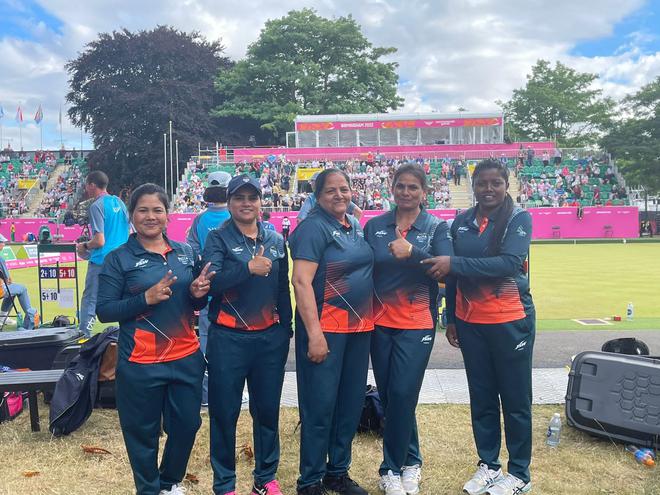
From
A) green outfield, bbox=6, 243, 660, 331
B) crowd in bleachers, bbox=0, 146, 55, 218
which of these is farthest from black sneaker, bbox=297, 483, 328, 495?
crowd in bleachers, bbox=0, 146, 55, 218

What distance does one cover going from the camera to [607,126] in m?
37.8

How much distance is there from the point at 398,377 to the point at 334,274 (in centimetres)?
74

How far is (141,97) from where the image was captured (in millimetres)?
42875

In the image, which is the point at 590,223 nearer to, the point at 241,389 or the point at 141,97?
the point at 241,389

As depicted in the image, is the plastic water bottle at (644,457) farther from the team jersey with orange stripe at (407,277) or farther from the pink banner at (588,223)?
the pink banner at (588,223)

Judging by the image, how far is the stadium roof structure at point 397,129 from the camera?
39.4 metres

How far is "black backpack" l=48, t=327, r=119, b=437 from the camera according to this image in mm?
4379

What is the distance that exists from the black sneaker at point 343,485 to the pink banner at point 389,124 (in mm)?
37266

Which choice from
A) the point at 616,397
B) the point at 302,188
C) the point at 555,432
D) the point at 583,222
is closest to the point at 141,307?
the point at 555,432

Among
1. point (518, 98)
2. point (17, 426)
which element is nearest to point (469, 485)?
point (17, 426)

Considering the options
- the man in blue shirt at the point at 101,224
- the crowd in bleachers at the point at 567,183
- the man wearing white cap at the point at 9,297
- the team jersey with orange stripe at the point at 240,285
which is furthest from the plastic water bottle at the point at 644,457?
the crowd in bleachers at the point at 567,183

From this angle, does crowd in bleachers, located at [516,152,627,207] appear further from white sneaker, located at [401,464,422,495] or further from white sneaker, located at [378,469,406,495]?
white sneaker, located at [378,469,406,495]

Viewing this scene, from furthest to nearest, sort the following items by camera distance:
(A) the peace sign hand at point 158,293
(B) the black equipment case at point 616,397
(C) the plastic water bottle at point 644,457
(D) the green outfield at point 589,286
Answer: (D) the green outfield at point 589,286 → (B) the black equipment case at point 616,397 → (C) the plastic water bottle at point 644,457 → (A) the peace sign hand at point 158,293

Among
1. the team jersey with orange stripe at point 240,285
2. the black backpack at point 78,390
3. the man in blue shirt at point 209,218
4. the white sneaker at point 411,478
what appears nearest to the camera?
the team jersey with orange stripe at point 240,285
